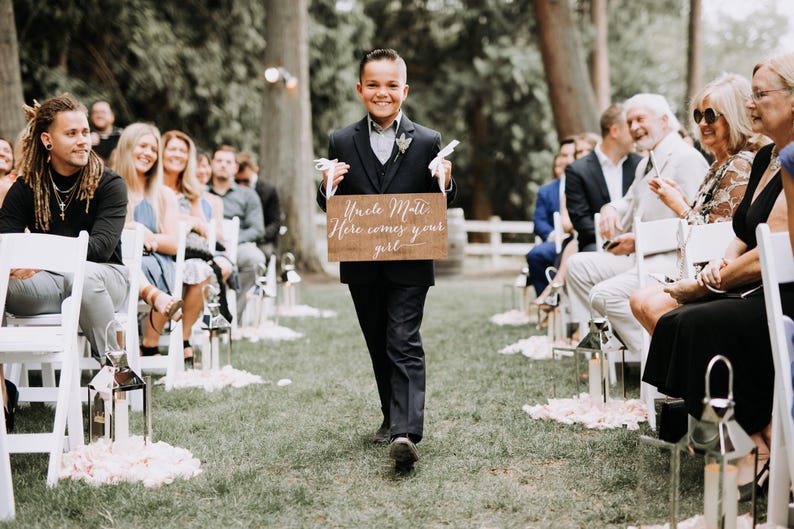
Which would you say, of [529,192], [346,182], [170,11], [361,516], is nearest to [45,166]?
[346,182]

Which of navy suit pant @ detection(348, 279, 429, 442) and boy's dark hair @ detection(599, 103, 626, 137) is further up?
boy's dark hair @ detection(599, 103, 626, 137)

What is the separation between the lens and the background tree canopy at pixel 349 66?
1533 cm

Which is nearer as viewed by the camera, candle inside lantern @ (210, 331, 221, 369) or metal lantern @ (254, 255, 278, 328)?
candle inside lantern @ (210, 331, 221, 369)

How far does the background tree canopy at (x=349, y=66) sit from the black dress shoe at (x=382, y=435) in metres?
11.2

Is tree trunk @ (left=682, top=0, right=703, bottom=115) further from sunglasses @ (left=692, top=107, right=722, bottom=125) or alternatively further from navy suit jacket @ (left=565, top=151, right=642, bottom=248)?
sunglasses @ (left=692, top=107, right=722, bottom=125)

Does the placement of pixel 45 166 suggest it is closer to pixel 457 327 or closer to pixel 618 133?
pixel 618 133

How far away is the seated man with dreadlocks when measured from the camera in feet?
15.5

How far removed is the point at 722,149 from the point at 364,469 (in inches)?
101

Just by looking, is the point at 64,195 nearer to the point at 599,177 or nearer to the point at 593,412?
the point at 593,412

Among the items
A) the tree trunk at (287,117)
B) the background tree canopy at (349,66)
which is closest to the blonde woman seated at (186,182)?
the tree trunk at (287,117)

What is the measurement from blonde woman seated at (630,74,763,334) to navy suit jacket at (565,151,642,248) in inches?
96.5

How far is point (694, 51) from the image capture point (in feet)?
63.1

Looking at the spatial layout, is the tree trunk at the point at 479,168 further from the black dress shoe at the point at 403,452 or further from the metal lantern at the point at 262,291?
the black dress shoe at the point at 403,452

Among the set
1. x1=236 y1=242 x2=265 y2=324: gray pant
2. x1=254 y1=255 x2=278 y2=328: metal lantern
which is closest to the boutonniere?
x1=254 y1=255 x2=278 y2=328: metal lantern
